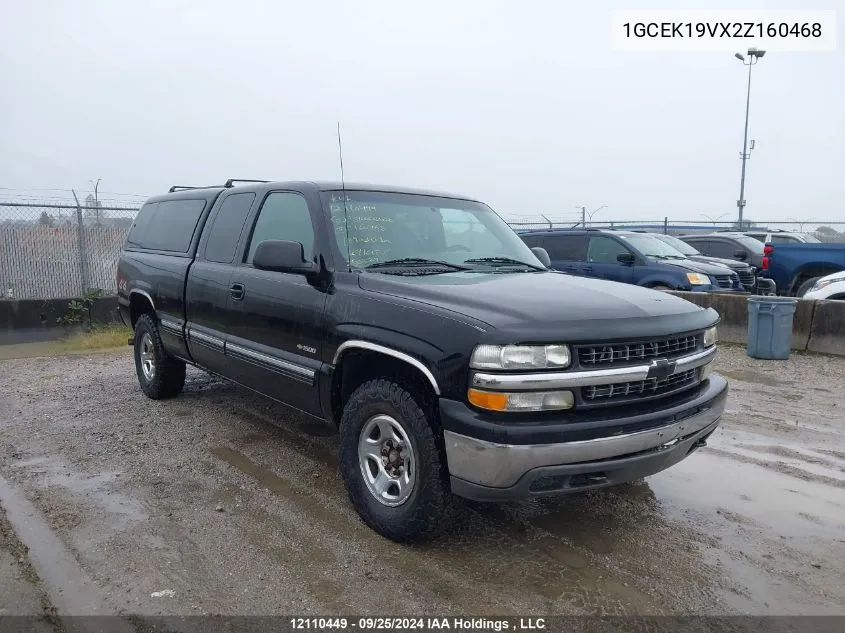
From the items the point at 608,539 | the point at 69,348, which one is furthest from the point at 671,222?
the point at 608,539

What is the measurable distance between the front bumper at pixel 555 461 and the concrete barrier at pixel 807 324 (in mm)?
6743

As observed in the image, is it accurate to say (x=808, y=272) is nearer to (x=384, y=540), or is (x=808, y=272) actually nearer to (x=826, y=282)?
(x=826, y=282)

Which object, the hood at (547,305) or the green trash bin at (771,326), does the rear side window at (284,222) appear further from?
the green trash bin at (771,326)

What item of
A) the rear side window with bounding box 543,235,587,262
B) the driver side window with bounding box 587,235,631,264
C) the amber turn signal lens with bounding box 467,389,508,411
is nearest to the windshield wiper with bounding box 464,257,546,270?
the amber turn signal lens with bounding box 467,389,508,411

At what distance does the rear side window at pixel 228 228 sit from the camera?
4.82m

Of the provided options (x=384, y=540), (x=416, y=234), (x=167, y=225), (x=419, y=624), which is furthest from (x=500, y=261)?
(x=167, y=225)

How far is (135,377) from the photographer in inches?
290

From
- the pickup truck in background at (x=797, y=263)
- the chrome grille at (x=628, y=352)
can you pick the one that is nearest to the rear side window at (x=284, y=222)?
the chrome grille at (x=628, y=352)

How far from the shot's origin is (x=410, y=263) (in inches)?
156

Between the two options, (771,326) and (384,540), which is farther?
(771,326)

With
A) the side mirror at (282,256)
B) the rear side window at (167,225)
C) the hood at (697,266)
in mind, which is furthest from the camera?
the hood at (697,266)

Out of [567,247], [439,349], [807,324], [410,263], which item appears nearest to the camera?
[439,349]

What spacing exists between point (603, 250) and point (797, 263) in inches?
195

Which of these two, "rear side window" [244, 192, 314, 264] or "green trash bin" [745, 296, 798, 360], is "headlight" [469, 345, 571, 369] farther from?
"green trash bin" [745, 296, 798, 360]
